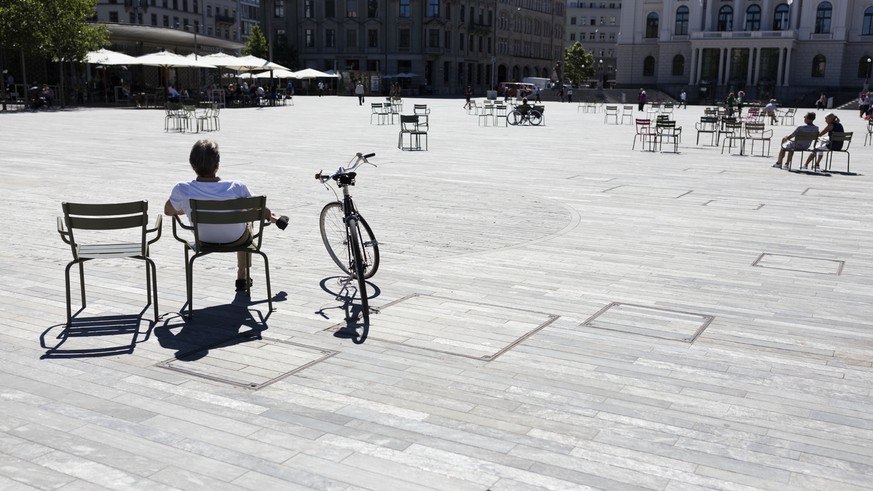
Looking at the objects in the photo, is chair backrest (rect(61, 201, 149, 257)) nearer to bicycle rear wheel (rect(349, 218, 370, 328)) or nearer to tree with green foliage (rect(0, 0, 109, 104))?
bicycle rear wheel (rect(349, 218, 370, 328))

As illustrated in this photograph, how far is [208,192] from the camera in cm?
659

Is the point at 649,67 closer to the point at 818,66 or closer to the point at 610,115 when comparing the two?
the point at 818,66

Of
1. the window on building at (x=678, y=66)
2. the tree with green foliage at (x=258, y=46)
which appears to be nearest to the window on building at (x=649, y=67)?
the window on building at (x=678, y=66)

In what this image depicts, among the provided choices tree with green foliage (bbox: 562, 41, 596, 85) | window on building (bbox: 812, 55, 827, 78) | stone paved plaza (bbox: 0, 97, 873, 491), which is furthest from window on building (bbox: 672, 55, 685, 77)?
stone paved plaza (bbox: 0, 97, 873, 491)

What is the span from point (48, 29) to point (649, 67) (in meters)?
65.0

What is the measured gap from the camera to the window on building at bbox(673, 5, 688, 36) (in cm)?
8575

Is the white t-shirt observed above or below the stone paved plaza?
above

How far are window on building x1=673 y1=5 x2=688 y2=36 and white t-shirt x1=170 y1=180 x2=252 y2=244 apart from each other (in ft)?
284

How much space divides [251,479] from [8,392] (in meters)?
1.99

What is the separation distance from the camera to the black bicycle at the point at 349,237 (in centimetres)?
679

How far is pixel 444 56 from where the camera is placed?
3585 inches

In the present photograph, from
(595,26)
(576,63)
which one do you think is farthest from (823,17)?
(595,26)

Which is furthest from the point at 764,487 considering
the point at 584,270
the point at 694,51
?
the point at 694,51

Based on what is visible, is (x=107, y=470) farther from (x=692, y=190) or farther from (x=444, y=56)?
(x=444, y=56)
